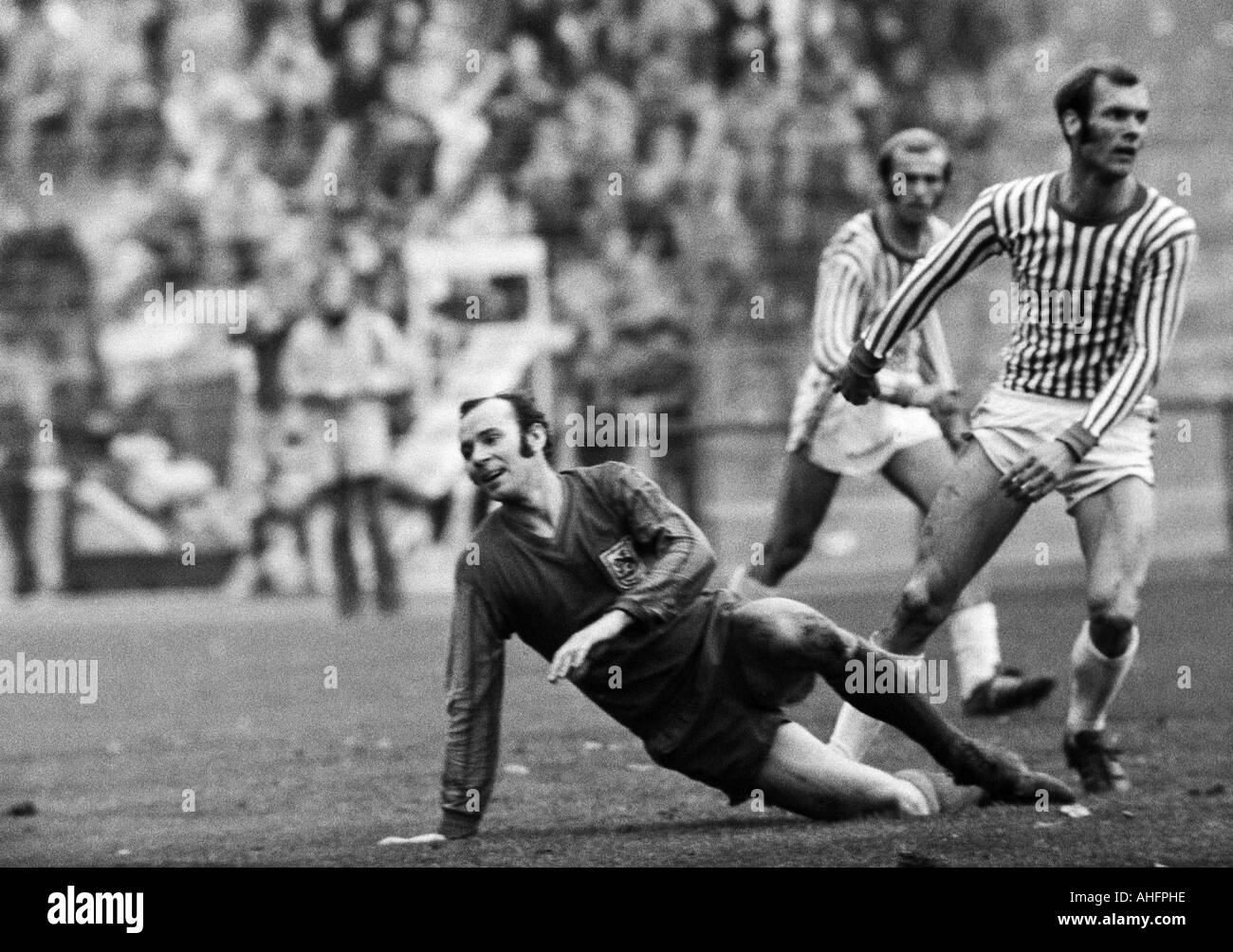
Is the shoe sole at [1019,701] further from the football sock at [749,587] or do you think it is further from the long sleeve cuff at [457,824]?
the long sleeve cuff at [457,824]

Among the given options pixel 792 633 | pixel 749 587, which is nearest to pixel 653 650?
pixel 792 633

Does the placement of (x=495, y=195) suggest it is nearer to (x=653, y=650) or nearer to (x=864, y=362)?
(x=864, y=362)

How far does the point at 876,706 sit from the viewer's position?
19.1ft

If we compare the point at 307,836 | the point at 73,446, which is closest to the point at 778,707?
the point at 307,836

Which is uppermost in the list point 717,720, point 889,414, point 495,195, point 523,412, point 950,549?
point 495,195

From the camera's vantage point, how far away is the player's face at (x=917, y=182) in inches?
305

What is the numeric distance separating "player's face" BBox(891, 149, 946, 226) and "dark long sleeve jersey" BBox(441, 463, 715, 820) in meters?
2.27

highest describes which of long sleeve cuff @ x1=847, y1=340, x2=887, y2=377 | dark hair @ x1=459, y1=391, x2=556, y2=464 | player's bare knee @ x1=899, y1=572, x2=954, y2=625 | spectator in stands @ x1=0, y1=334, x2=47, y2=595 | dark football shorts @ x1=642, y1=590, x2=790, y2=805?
long sleeve cuff @ x1=847, y1=340, x2=887, y2=377

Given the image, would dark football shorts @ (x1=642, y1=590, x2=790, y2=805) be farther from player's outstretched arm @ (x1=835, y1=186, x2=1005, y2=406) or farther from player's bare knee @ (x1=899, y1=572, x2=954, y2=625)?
player's outstretched arm @ (x1=835, y1=186, x2=1005, y2=406)

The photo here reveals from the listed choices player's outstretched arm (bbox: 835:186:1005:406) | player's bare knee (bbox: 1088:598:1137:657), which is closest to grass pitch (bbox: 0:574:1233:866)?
player's bare knee (bbox: 1088:598:1137:657)

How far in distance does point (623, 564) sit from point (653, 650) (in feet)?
0.74

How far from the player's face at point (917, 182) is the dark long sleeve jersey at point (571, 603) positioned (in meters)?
2.27

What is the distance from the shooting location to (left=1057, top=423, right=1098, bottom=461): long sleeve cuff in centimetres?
590

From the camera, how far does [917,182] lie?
25.5ft
